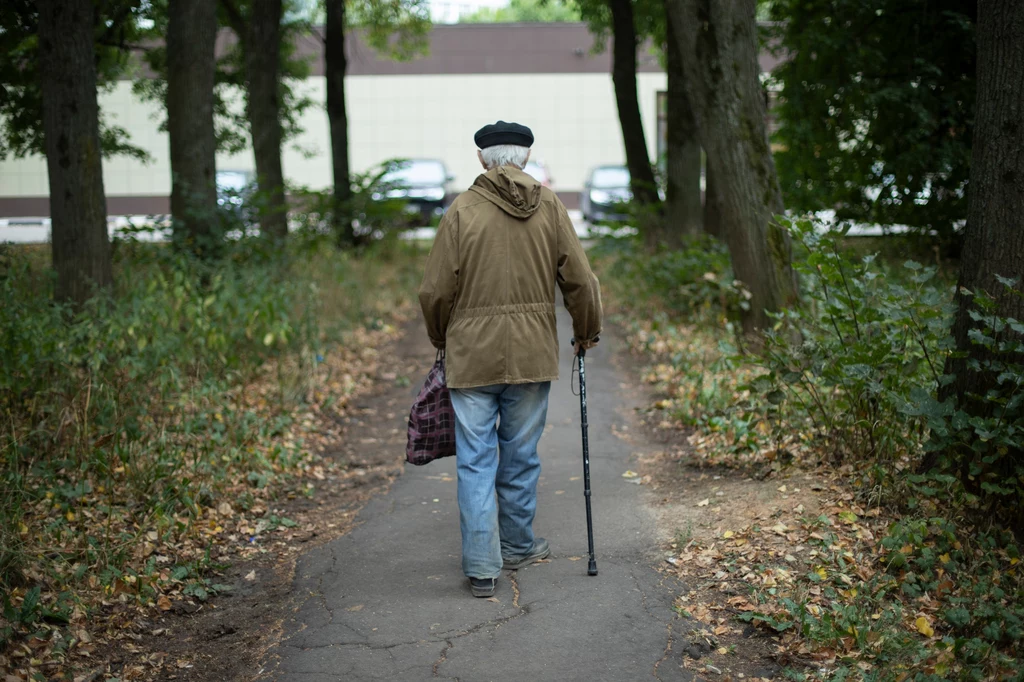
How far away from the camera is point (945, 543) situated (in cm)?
484

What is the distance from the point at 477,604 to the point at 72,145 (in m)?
6.24

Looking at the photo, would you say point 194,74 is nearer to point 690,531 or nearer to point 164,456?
point 164,456

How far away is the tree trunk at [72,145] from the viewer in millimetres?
8648

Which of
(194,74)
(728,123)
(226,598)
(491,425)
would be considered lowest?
(226,598)

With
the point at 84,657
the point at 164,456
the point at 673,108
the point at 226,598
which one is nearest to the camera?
the point at 84,657

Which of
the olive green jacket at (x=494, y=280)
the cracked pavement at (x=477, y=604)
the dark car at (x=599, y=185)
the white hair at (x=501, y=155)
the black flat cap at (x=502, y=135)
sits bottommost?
the cracked pavement at (x=477, y=604)

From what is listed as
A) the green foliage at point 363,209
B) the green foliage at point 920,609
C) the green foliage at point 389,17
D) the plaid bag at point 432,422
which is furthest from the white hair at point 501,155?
the green foliage at point 389,17

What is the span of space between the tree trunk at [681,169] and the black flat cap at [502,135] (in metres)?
9.95

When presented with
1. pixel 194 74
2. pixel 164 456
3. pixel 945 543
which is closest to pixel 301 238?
pixel 194 74

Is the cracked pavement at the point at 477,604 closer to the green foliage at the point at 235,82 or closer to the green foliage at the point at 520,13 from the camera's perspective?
the green foliage at the point at 235,82

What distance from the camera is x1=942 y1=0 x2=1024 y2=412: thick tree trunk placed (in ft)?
16.1

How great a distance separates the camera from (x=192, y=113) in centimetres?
1133

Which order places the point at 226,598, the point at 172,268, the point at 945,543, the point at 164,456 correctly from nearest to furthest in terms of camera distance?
the point at 945,543 < the point at 226,598 < the point at 164,456 < the point at 172,268

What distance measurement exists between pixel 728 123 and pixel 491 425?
191 inches
